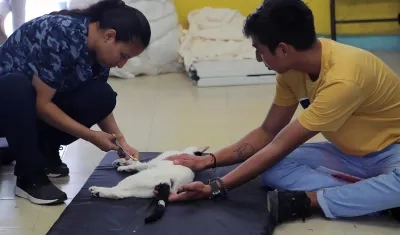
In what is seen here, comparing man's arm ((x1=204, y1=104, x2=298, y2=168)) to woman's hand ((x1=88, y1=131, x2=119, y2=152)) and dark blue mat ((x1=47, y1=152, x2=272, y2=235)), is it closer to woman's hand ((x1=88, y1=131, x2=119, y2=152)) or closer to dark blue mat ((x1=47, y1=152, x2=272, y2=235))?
dark blue mat ((x1=47, y1=152, x2=272, y2=235))

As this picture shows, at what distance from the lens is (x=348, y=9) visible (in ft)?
14.8

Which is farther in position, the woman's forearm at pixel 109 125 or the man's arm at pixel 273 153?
the woman's forearm at pixel 109 125

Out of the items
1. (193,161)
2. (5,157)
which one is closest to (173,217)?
(193,161)

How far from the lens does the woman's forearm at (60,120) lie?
222 cm

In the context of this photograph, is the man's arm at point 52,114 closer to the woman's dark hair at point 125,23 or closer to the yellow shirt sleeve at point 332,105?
the woman's dark hair at point 125,23

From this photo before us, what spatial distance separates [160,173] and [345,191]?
0.61 m

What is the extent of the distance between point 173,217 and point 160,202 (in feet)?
0.24

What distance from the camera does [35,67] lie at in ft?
7.21

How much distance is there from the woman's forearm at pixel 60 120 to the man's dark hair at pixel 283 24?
0.70m

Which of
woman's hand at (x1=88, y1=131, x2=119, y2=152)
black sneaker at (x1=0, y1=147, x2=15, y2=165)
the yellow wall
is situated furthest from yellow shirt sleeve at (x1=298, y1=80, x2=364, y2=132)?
the yellow wall

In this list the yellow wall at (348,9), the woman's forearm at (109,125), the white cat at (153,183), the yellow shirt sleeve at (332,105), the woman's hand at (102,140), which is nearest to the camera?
the yellow shirt sleeve at (332,105)

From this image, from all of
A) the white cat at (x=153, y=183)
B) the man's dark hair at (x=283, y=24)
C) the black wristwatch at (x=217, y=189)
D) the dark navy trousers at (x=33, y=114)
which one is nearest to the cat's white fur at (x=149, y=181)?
the white cat at (x=153, y=183)

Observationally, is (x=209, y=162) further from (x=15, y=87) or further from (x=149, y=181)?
(x=15, y=87)

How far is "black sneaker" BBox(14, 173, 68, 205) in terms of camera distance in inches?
90.4
